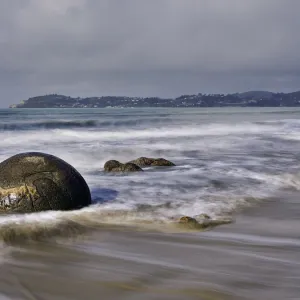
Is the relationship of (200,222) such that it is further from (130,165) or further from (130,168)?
(130,165)

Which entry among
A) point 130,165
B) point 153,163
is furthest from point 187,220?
point 153,163

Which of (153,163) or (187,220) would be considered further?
(153,163)

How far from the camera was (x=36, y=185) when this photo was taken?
6.75 meters

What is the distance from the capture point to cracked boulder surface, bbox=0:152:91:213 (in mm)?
6762

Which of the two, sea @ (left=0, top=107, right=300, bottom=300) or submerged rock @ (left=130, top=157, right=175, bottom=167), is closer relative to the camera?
sea @ (left=0, top=107, right=300, bottom=300)

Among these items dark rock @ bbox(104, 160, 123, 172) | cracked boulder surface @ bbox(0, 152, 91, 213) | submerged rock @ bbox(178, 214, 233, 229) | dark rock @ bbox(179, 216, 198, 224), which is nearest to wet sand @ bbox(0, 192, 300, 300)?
submerged rock @ bbox(178, 214, 233, 229)

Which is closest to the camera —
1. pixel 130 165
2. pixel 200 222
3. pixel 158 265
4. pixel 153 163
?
pixel 158 265

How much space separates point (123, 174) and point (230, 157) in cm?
521

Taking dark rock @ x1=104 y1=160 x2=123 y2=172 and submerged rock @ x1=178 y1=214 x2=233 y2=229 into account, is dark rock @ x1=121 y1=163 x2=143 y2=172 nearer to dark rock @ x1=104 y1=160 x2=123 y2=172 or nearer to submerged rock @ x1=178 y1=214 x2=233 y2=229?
dark rock @ x1=104 y1=160 x2=123 y2=172

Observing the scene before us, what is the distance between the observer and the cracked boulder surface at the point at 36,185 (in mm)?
6762

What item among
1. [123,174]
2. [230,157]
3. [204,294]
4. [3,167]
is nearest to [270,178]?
[123,174]

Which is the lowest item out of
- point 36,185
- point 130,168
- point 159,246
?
point 159,246

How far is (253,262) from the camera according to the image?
15.3 feet

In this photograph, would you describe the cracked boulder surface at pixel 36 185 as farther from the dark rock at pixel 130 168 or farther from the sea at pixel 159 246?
the dark rock at pixel 130 168
